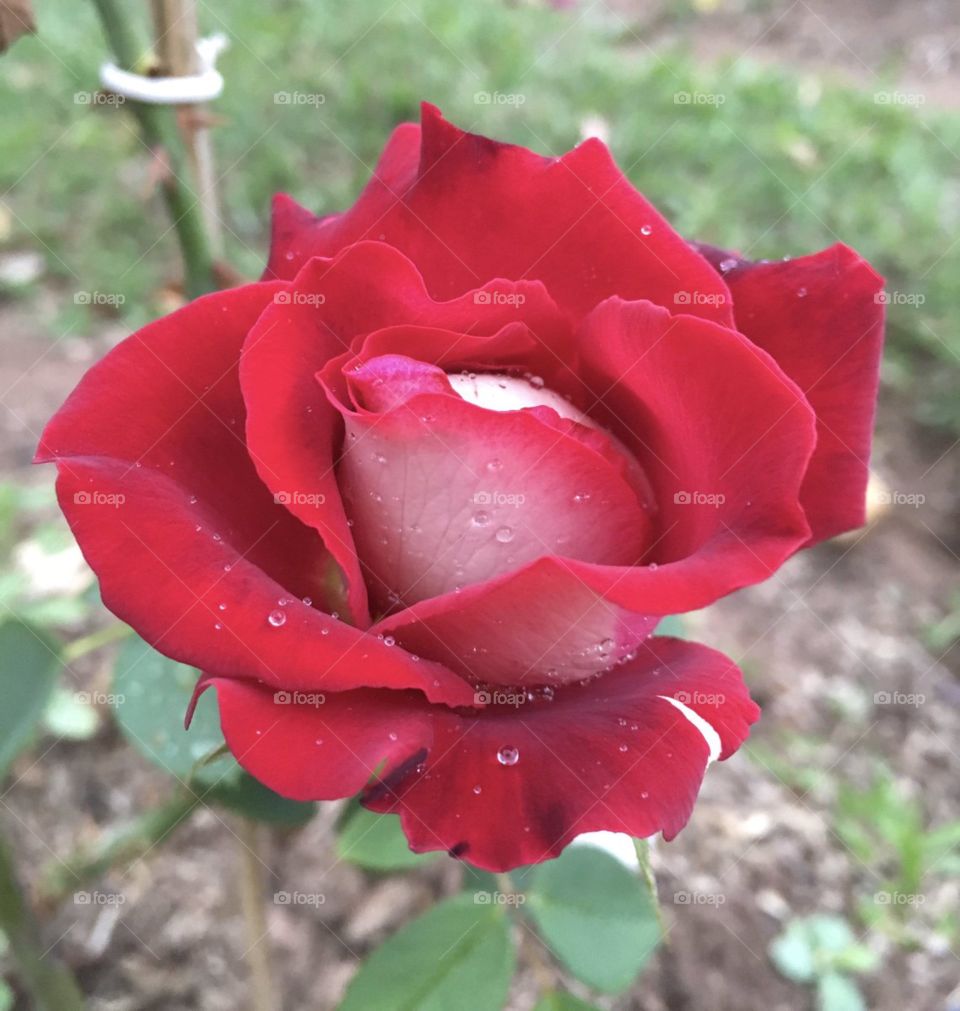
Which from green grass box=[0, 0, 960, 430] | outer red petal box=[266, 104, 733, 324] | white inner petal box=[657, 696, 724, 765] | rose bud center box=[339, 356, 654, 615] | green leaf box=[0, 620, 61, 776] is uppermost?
outer red petal box=[266, 104, 733, 324]

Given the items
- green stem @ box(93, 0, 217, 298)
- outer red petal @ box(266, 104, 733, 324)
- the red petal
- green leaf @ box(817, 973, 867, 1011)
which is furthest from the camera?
green leaf @ box(817, 973, 867, 1011)

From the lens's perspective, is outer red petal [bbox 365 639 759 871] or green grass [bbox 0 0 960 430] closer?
outer red petal [bbox 365 639 759 871]

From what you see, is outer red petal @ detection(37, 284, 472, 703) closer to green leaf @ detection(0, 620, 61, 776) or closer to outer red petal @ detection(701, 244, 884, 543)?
outer red petal @ detection(701, 244, 884, 543)

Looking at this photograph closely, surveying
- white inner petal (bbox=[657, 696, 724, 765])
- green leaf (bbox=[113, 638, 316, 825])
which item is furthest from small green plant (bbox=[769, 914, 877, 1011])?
white inner petal (bbox=[657, 696, 724, 765])

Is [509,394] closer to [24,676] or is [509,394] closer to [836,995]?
[24,676]

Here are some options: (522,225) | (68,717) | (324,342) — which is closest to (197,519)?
(324,342)

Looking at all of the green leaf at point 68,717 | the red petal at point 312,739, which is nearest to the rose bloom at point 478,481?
the red petal at point 312,739
